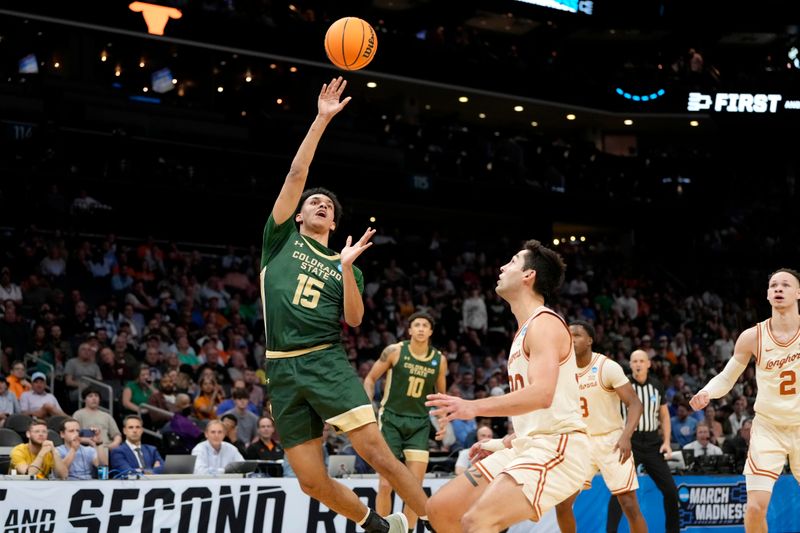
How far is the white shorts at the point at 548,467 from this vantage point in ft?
19.4

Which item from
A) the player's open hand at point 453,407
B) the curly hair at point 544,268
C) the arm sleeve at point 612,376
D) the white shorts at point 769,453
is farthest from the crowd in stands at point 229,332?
the player's open hand at point 453,407

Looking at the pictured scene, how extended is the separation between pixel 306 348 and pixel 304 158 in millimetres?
1326

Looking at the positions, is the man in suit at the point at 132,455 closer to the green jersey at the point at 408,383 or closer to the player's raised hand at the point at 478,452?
the green jersey at the point at 408,383

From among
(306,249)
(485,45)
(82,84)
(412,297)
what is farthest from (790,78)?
A: (306,249)

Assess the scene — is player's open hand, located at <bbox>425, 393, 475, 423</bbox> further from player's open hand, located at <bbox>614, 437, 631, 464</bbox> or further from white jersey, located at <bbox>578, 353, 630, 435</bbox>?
white jersey, located at <bbox>578, 353, 630, 435</bbox>

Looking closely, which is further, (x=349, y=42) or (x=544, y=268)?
(x=349, y=42)

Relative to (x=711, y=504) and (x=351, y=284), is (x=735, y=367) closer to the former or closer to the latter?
(x=351, y=284)

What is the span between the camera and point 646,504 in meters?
13.5

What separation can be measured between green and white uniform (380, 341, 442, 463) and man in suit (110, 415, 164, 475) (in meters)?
2.90

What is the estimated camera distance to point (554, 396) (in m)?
6.08

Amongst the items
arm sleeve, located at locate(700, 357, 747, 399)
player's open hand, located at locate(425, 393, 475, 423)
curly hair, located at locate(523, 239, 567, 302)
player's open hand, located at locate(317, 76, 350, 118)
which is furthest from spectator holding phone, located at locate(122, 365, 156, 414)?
player's open hand, located at locate(425, 393, 475, 423)

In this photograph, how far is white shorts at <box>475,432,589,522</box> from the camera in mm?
5914

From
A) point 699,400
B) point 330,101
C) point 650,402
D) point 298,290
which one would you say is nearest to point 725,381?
point 699,400

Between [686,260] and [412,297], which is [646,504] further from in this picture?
[686,260]
